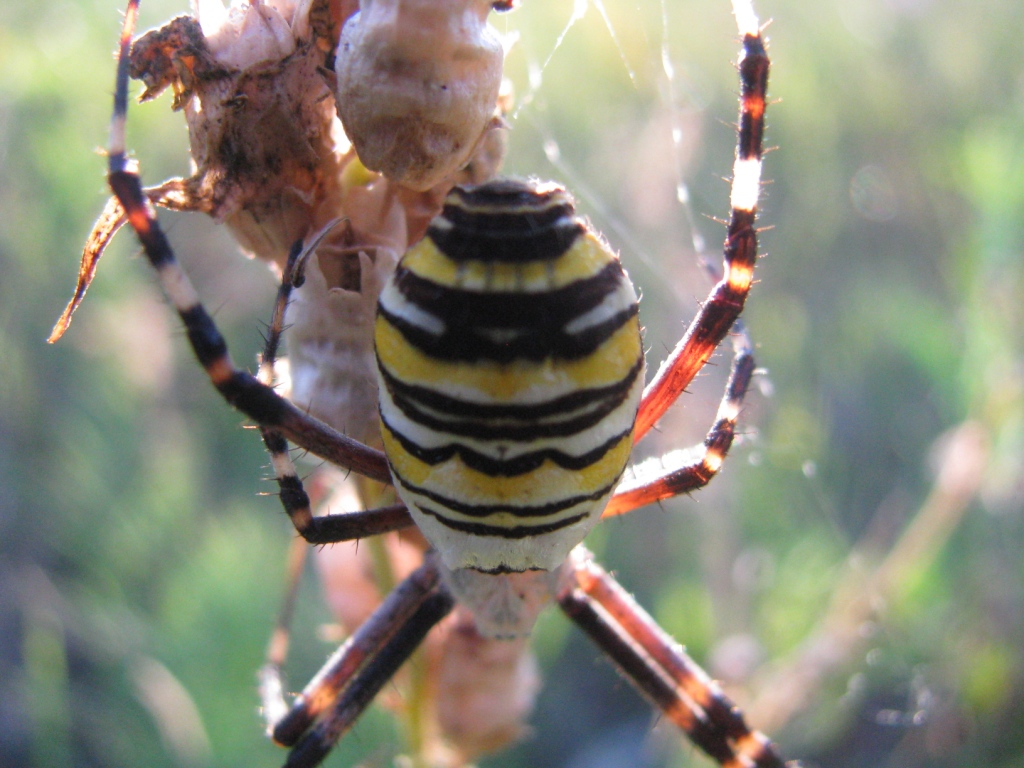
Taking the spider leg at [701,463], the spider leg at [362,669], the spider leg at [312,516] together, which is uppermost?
the spider leg at [312,516]

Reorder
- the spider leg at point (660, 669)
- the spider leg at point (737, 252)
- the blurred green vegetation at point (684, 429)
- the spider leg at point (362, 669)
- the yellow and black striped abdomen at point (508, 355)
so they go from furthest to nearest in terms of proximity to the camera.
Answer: the blurred green vegetation at point (684, 429), the spider leg at point (660, 669), the spider leg at point (362, 669), the spider leg at point (737, 252), the yellow and black striped abdomen at point (508, 355)

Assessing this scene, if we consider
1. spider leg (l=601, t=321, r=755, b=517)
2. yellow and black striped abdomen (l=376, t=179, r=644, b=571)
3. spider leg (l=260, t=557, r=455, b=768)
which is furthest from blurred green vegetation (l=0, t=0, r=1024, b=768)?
yellow and black striped abdomen (l=376, t=179, r=644, b=571)

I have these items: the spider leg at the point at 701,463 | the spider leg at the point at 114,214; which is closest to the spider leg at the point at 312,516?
the spider leg at the point at 114,214

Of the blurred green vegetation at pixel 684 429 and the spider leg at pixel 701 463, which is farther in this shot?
the blurred green vegetation at pixel 684 429

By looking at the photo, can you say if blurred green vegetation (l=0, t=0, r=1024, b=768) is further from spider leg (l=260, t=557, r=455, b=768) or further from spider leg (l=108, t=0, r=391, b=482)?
spider leg (l=260, t=557, r=455, b=768)

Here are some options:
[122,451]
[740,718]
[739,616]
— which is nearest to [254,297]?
[122,451]

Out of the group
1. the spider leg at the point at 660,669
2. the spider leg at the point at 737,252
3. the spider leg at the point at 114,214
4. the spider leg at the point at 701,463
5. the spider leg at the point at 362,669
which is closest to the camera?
the spider leg at the point at 114,214

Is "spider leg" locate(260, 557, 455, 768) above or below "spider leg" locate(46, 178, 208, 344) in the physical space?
below

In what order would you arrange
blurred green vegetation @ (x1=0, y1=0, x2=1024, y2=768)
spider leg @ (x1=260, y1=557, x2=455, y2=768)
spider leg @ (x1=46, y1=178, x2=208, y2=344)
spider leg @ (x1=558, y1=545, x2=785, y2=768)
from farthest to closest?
blurred green vegetation @ (x1=0, y1=0, x2=1024, y2=768) < spider leg @ (x1=558, y1=545, x2=785, y2=768) < spider leg @ (x1=260, y1=557, x2=455, y2=768) < spider leg @ (x1=46, y1=178, x2=208, y2=344)

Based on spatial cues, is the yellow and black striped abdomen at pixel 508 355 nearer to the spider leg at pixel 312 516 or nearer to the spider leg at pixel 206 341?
the spider leg at pixel 206 341
